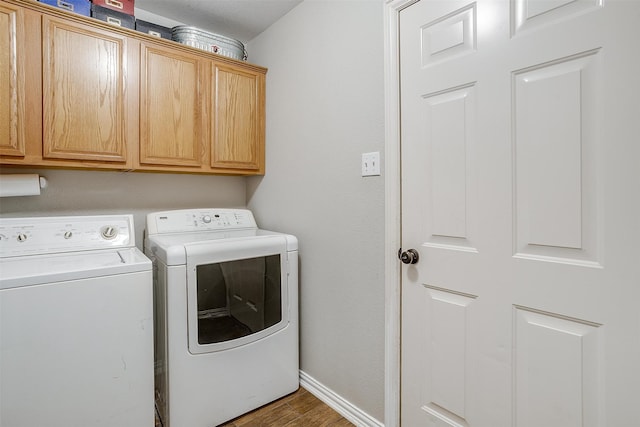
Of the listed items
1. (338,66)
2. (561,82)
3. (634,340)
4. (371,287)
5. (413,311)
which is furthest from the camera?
(338,66)

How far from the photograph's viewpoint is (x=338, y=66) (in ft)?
5.59

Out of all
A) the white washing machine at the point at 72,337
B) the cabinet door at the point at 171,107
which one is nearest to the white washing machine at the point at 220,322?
the white washing machine at the point at 72,337

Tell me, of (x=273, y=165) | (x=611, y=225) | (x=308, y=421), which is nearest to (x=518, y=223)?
(x=611, y=225)

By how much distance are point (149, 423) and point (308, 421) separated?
744 mm

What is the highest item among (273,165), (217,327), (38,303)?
(273,165)

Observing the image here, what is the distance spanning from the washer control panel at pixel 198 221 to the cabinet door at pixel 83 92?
1.35 feet

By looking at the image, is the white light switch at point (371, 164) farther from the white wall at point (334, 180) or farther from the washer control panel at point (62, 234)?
the washer control panel at point (62, 234)

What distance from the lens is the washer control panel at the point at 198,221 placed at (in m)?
1.96

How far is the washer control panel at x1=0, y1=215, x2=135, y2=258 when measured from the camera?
152cm

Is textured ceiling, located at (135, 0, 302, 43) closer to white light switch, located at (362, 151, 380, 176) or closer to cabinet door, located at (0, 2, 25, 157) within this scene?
cabinet door, located at (0, 2, 25, 157)

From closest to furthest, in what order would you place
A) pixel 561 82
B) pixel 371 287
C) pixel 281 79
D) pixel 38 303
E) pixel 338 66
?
pixel 561 82 < pixel 38 303 < pixel 371 287 < pixel 338 66 < pixel 281 79

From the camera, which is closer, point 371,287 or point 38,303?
point 38,303

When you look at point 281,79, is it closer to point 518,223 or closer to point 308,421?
point 518,223

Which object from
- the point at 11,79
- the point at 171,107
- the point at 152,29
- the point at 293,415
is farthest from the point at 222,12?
the point at 293,415
